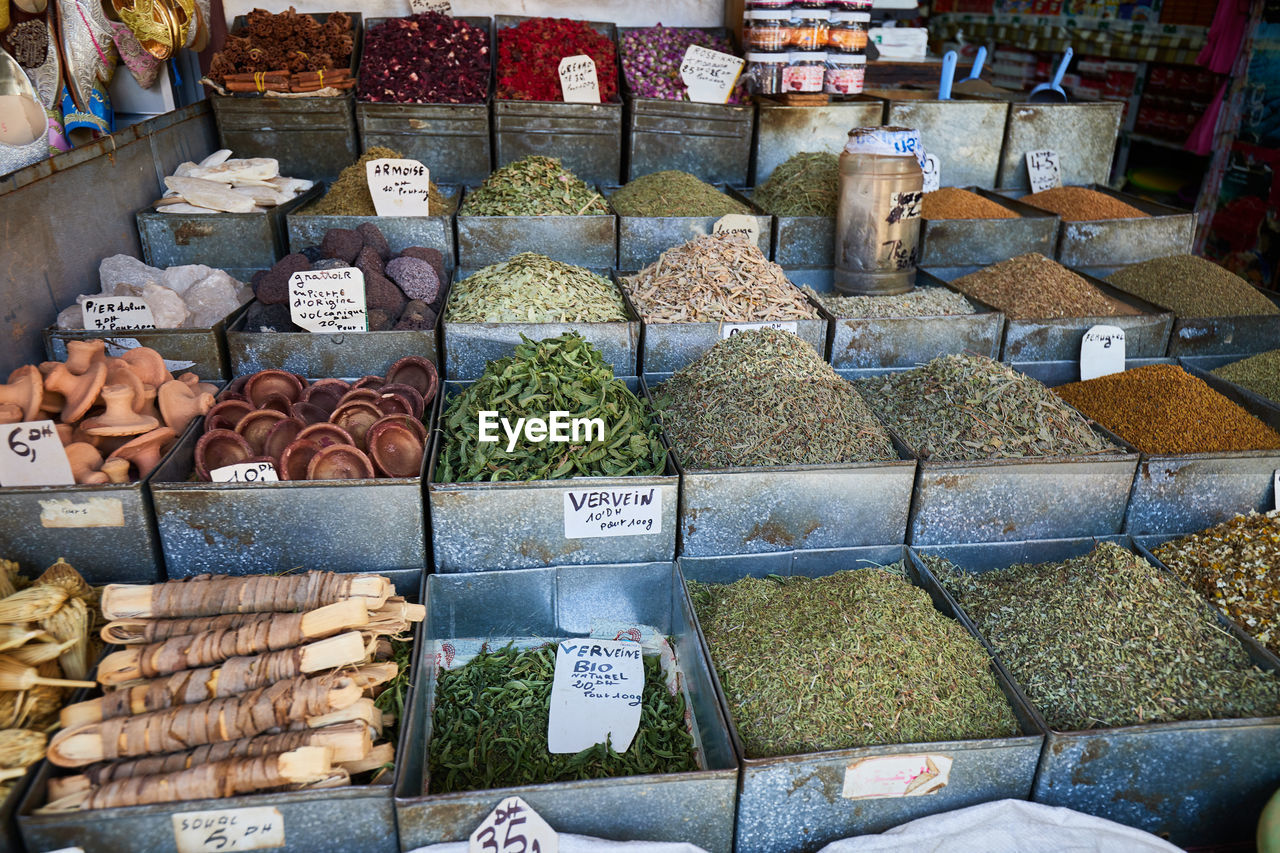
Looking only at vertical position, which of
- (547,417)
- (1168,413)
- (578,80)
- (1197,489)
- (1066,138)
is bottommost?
(1197,489)

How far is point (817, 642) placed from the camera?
5.38 ft

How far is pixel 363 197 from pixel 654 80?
1356mm

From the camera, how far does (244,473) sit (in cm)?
180

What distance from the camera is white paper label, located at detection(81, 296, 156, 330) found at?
226 centimetres

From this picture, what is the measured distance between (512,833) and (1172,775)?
1.17 m

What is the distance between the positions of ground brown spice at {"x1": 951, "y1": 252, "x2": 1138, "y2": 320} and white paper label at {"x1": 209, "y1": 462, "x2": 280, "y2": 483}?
7.31 ft

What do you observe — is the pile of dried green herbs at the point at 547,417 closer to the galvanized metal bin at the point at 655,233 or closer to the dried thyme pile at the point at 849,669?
the dried thyme pile at the point at 849,669

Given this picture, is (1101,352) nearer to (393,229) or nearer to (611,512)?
(611,512)

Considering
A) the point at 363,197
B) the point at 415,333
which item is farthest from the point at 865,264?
the point at 363,197

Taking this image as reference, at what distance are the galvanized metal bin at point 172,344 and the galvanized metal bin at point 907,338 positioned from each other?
1.73 meters

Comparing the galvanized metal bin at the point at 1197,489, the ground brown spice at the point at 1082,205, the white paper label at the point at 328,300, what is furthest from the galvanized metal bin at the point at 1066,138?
the white paper label at the point at 328,300

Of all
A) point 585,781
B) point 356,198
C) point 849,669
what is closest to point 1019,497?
point 849,669

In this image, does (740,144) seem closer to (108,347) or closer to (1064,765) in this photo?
(108,347)

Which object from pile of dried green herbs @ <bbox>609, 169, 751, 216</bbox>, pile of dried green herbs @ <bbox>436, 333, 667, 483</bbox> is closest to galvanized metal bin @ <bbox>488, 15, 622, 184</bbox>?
pile of dried green herbs @ <bbox>609, 169, 751, 216</bbox>
